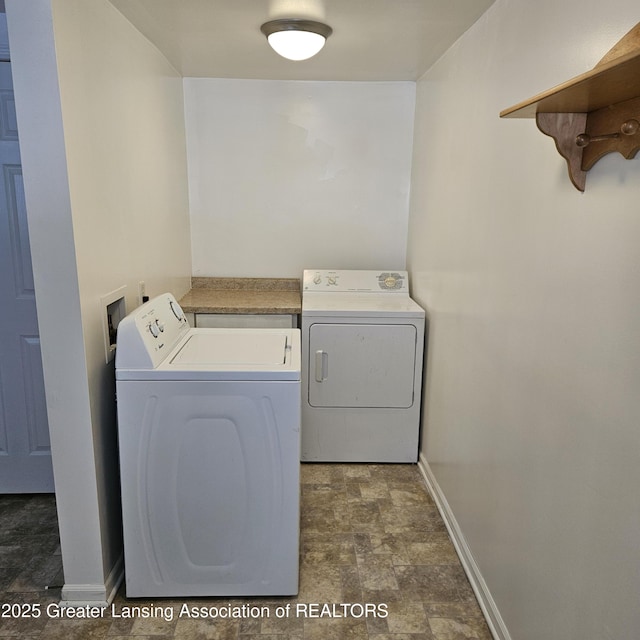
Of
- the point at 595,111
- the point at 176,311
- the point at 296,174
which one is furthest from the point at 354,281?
the point at 595,111

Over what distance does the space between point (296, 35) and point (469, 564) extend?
2.28m

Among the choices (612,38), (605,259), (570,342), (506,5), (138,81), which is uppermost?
(506,5)

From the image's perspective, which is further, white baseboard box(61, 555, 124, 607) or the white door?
the white door

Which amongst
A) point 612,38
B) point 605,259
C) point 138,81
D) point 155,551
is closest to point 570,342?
point 605,259

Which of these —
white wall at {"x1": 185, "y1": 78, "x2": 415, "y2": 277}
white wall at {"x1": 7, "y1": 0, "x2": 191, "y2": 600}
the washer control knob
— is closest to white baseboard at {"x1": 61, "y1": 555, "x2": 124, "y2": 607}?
white wall at {"x1": 7, "y1": 0, "x2": 191, "y2": 600}

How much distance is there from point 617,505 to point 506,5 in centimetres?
162

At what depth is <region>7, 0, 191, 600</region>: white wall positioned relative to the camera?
5.12ft

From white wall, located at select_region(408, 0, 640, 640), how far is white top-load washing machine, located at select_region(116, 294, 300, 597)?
72 centimetres

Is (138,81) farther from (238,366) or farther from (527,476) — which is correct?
(527,476)

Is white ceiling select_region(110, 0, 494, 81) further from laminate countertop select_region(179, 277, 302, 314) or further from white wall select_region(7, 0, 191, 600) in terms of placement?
laminate countertop select_region(179, 277, 302, 314)

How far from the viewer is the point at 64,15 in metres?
1.57

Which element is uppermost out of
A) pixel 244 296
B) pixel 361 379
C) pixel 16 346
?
pixel 244 296

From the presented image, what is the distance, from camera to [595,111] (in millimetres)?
1221

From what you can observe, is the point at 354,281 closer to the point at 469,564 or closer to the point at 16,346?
the point at 469,564
